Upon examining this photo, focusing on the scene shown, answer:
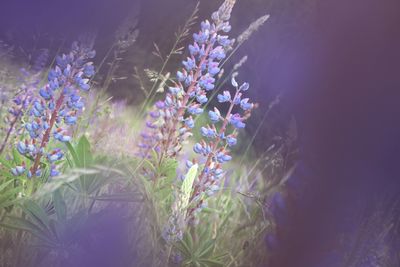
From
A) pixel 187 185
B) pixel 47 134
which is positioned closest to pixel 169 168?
pixel 187 185

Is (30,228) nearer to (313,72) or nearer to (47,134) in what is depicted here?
(47,134)

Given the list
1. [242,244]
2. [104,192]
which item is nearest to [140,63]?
[104,192]

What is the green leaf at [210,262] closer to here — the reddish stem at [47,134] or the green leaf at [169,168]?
the green leaf at [169,168]

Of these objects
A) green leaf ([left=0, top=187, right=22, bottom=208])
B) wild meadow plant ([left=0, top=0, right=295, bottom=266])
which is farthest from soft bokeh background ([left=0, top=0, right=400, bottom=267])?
green leaf ([left=0, top=187, right=22, bottom=208])

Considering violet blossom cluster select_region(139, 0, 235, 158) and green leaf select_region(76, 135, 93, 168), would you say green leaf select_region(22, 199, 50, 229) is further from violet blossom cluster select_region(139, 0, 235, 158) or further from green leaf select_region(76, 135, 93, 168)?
violet blossom cluster select_region(139, 0, 235, 158)

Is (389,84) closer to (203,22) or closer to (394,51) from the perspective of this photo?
(394,51)

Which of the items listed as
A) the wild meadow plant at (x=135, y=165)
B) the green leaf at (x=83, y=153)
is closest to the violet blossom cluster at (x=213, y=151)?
the wild meadow plant at (x=135, y=165)

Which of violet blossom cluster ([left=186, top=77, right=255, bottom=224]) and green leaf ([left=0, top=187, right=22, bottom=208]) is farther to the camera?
violet blossom cluster ([left=186, top=77, right=255, bottom=224])
